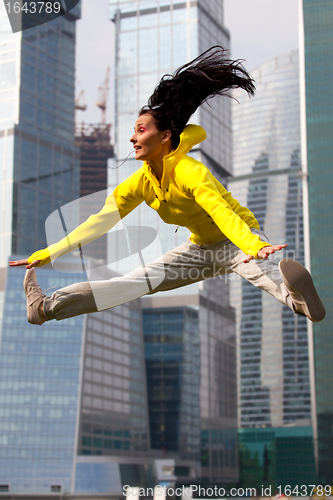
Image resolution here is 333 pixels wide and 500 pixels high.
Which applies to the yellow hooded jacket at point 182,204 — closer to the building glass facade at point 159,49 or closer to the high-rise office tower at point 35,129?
the high-rise office tower at point 35,129

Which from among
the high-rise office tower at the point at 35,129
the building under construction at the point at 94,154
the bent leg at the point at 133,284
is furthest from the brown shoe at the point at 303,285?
the building under construction at the point at 94,154

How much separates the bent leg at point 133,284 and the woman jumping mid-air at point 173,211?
13mm

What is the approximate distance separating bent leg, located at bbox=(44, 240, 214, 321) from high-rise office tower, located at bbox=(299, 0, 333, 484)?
128038 mm

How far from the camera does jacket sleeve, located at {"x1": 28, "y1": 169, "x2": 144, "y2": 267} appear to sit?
27.7ft

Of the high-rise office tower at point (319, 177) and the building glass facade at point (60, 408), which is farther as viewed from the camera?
the high-rise office tower at point (319, 177)

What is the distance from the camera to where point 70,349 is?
11212 cm

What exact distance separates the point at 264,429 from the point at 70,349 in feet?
221

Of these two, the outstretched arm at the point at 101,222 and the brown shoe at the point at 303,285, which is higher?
the outstretched arm at the point at 101,222

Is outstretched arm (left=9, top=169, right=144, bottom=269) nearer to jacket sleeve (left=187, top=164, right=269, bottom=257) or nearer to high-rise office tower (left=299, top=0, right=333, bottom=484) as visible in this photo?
jacket sleeve (left=187, top=164, right=269, bottom=257)

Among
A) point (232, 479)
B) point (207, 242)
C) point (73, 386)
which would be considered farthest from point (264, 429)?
point (207, 242)

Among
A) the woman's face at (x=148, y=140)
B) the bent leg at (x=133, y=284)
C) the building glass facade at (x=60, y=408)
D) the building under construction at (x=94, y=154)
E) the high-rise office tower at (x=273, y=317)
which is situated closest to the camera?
the woman's face at (x=148, y=140)

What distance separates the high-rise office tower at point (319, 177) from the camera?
449ft

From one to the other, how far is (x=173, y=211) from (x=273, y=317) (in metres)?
163

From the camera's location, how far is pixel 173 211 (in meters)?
8.29
